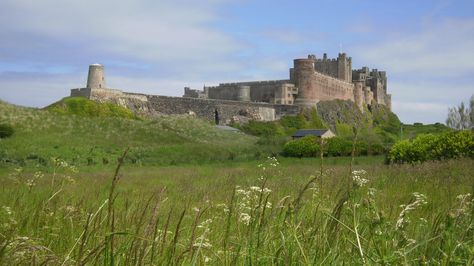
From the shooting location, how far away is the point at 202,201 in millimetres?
6828

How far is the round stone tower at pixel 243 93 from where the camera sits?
7075cm

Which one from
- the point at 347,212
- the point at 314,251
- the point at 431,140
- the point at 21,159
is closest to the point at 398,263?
the point at 314,251

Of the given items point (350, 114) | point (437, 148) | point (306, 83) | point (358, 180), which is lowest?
point (437, 148)

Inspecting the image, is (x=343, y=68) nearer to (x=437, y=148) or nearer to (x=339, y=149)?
(x=339, y=149)

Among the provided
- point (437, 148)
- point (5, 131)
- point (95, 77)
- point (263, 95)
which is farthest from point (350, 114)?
point (437, 148)

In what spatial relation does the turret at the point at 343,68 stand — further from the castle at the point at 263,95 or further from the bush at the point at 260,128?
the bush at the point at 260,128

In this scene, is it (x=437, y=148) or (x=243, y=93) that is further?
(x=243, y=93)

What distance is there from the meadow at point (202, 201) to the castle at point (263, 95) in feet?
34.5

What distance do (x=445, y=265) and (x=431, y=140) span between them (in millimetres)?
15879

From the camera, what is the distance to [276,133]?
54.7m

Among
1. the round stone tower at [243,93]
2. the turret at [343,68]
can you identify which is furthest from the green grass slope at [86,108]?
the turret at [343,68]

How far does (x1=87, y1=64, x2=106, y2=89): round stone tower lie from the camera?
50625 mm

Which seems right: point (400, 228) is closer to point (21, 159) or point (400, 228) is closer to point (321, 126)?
point (21, 159)

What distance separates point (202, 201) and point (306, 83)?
205ft
